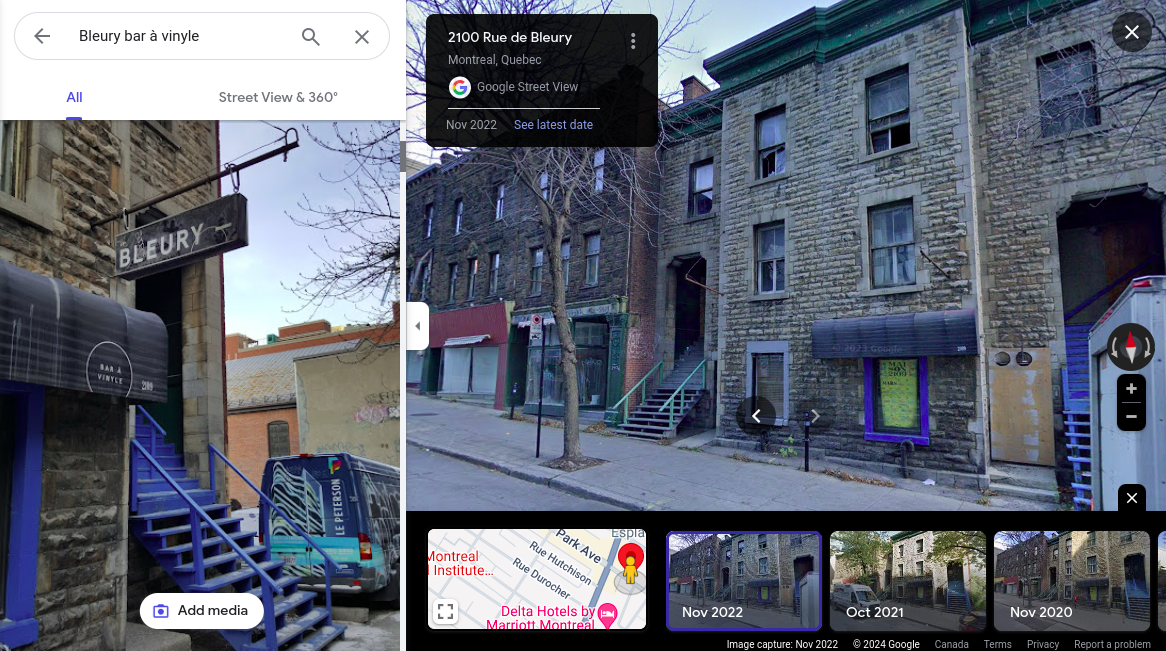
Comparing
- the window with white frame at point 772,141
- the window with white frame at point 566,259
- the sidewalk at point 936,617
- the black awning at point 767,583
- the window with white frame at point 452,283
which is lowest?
the sidewalk at point 936,617

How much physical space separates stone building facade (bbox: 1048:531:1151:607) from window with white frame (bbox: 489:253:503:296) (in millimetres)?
2639

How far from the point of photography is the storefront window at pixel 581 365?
2522mm

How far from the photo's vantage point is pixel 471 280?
8.59 feet

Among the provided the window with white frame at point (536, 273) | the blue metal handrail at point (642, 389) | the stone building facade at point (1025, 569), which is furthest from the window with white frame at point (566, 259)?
the stone building facade at point (1025, 569)

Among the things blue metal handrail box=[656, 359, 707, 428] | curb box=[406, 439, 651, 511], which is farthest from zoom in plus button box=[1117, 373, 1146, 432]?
curb box=[406, 439, 651, 511]

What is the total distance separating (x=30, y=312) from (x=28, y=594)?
1.67 meters

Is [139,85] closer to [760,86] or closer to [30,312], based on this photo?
[30,312]

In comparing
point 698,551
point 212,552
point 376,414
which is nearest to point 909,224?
point 698,551

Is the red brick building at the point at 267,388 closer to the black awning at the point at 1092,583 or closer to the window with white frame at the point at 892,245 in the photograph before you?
the window with white frame at the point at 892,245

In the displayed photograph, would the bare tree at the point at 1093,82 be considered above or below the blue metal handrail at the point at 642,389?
above

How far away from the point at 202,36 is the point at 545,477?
249cm

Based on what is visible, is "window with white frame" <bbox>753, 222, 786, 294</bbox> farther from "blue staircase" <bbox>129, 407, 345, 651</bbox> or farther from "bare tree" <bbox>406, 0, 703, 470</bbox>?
"blue staircase" <bbox>129, 407, 345, 651</bbox>

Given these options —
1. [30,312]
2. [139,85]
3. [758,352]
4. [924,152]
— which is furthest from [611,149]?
[30,312]

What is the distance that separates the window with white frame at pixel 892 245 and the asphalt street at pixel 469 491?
165 cm
